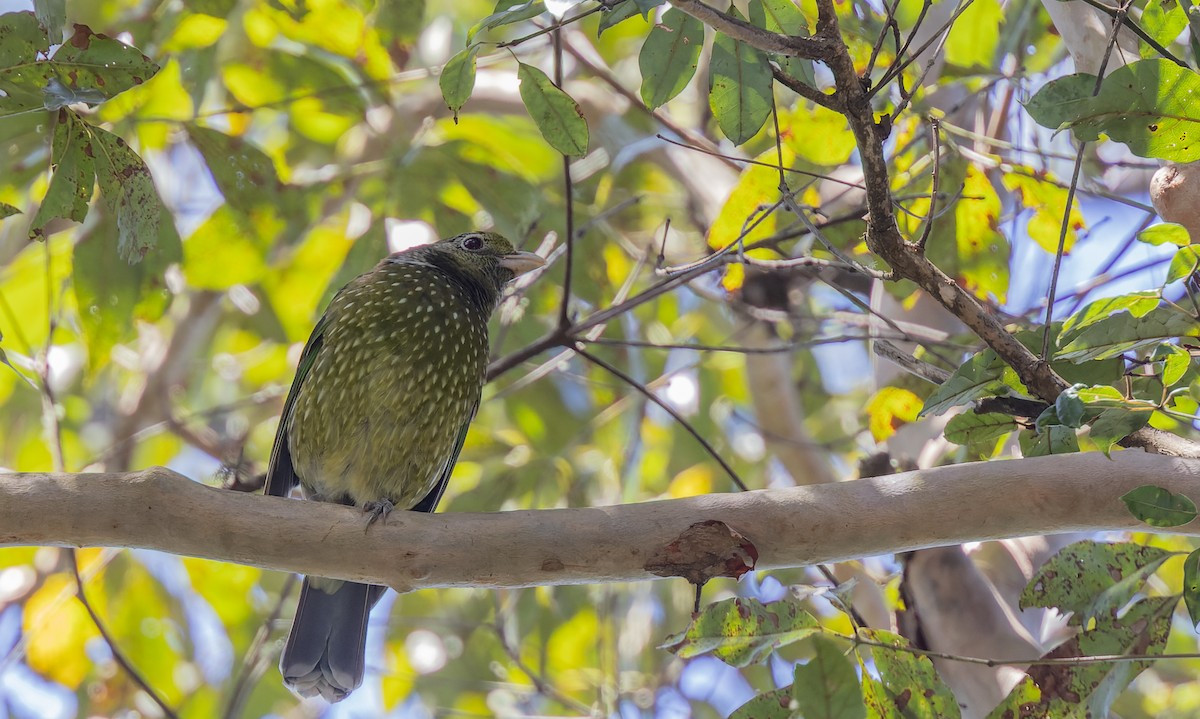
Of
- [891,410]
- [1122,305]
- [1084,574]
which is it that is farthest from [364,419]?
[1122,305]

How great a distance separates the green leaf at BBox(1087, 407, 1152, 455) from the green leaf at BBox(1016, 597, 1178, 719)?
21.3 inches

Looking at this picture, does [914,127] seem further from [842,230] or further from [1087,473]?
[1087,473]

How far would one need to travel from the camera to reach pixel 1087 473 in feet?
7.70

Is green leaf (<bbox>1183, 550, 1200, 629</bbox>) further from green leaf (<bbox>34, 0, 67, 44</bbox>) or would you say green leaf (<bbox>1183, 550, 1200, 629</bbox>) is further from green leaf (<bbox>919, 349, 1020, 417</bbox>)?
green leaf (<bbox>34, 0, 67, 44</bbox>)

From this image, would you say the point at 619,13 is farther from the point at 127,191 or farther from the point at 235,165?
the point at 235,165

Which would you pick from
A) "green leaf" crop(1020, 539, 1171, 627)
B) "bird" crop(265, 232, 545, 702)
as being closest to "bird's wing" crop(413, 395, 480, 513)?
"bird" crop(265, 232, 545, 702)

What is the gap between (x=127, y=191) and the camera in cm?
277

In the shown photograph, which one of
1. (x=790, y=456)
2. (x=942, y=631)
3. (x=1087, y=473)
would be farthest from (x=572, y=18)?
(x=790, y=456)

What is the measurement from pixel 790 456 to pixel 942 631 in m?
1.34

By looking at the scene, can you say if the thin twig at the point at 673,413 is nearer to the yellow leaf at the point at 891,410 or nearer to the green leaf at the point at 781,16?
the yellow leaf at the point at 891,410

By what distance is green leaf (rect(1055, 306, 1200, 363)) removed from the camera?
2025 millimetres

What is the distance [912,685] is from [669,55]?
1488mm

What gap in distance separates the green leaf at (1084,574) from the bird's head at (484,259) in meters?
2.28

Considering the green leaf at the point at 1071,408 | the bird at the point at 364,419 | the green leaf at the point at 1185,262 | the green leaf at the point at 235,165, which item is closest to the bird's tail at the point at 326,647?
the bird at the point at 364,419
